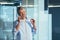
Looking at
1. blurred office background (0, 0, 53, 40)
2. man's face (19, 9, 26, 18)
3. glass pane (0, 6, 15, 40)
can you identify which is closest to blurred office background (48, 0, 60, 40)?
blurred office background (0, 0, 53, 40)

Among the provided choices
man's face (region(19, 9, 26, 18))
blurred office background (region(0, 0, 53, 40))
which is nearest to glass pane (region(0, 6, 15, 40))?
blurred office background (region(0, 0, 53, 40))

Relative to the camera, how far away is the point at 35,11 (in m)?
3.16

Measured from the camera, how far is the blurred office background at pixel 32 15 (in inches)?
122

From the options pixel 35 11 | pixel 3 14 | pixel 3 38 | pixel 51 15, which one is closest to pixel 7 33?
pixel 3 38

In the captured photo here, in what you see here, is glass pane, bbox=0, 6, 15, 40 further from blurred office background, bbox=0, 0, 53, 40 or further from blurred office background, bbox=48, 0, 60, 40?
blurred office background, bbox=48, 0, 60, 40

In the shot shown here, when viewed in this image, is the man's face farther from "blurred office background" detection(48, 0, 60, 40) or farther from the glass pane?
"blurred office background" detection(48, 0, 60, 40)

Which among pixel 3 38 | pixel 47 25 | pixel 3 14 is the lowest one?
pixel 3 38

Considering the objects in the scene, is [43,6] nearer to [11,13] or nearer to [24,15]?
[24,15]

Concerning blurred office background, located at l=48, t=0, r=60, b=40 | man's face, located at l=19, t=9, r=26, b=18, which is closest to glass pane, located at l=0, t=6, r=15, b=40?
man's face, located at l=19, t=9, r=26, b=18

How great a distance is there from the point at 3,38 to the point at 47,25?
821mm

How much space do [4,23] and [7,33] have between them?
19 cm

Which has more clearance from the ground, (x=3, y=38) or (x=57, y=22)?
(x=57, y=22)

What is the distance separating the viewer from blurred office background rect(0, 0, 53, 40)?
3.10 m

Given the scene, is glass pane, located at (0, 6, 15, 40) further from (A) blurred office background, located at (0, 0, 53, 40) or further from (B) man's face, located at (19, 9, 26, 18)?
(B) man's face, located at (19, 9, 26, 18)
